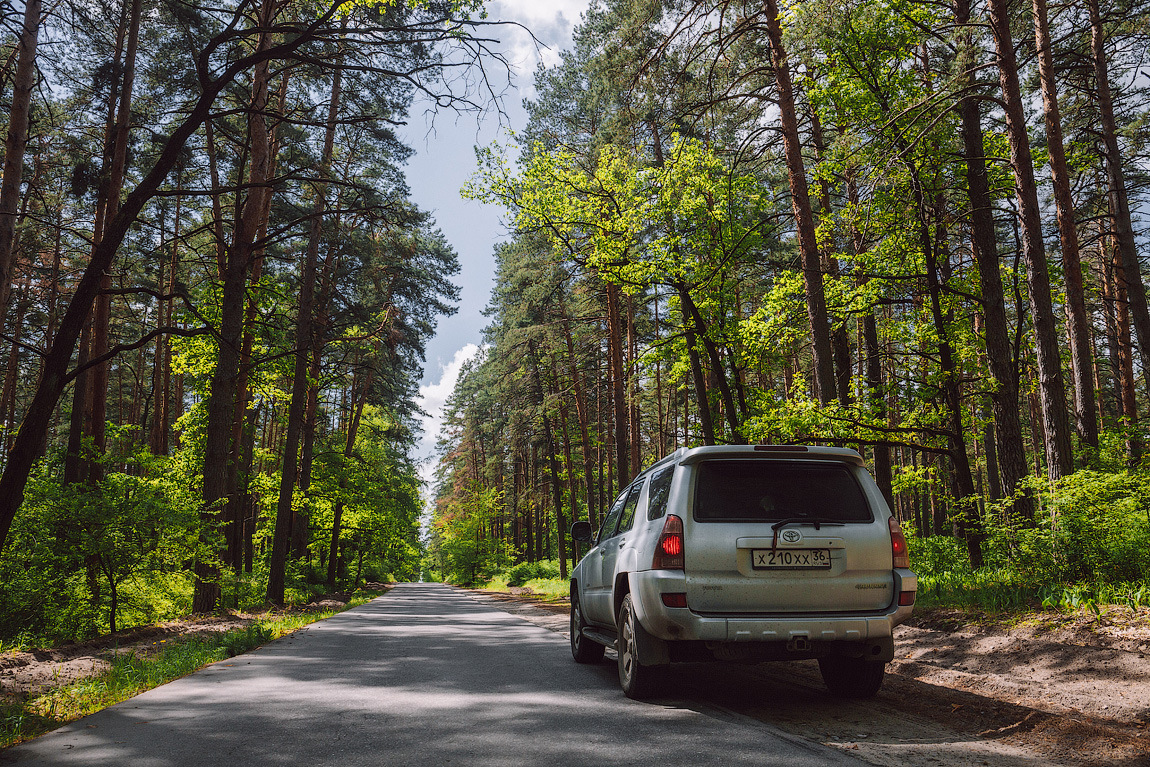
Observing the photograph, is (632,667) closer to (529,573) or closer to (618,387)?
(618,387)

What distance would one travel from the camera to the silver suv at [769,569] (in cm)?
485

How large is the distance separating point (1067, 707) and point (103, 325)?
1688 centimetres

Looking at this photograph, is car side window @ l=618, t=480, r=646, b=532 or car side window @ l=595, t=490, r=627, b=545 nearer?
car side window @ l=618, t=480, r=646, b=532

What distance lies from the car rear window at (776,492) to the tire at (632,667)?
1.06 metres

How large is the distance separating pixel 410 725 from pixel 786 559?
9.16 feet

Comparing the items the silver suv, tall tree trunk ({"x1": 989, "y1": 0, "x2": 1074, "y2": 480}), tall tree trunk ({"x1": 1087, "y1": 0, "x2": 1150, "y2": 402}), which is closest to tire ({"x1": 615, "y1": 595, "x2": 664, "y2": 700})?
the silver suv

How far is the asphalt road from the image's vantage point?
3754mm

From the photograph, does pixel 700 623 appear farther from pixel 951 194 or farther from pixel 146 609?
pixel 951 194

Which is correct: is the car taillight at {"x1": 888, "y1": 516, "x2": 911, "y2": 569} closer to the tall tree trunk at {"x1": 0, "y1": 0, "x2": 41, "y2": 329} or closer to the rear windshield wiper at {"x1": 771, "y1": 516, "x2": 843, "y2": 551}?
the rear windshield wiper at {"x1": 771, "y1": 516, "x2": 843, "y2": 551}

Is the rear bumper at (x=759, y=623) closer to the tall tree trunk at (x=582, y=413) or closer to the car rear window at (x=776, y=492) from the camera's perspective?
the car rear window at (x=776, y=492)

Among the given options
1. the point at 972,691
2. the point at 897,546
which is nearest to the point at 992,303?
the point at 972,691

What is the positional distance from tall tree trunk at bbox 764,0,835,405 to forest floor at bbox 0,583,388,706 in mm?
11101

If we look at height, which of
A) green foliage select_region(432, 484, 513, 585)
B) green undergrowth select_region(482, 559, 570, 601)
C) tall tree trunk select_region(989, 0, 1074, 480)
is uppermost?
tall tree trunk select_region(989, 0, 1074, 480)

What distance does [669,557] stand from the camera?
5.01m
